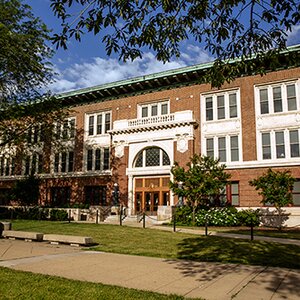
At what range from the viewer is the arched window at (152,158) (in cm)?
3173

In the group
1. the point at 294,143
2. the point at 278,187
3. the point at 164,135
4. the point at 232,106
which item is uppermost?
the point at 232,106

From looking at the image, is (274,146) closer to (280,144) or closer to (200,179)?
(280,144)

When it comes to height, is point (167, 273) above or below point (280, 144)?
below

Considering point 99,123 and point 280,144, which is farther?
point 99,123

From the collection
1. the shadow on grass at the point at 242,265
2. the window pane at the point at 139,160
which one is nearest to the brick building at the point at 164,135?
the window pane at the point at 139,160

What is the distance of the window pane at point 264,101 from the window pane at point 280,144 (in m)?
2.11

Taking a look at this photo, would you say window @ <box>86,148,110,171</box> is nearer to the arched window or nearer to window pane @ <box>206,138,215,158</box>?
the arched window

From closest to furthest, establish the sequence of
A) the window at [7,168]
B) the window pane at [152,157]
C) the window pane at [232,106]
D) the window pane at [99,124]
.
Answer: the window pane at [232,106] < the window pane at [152,157] < the window pane at [99,124] < the window at [7,168]

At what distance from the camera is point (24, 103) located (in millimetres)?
26781

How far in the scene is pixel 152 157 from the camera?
106ft

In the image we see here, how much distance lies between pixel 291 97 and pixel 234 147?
593 cm

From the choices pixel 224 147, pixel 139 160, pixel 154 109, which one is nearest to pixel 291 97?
pixel 224 147

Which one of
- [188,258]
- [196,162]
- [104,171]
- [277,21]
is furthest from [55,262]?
[104,171]

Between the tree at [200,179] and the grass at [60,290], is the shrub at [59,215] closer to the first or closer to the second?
the tree at [200,179]
